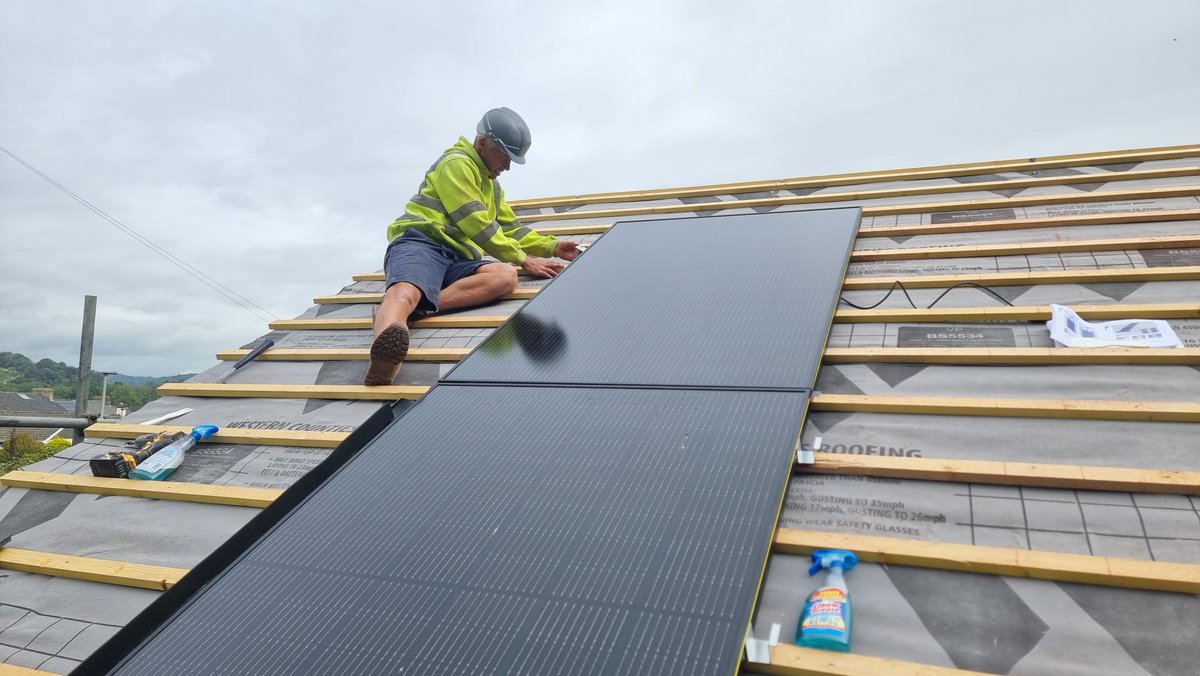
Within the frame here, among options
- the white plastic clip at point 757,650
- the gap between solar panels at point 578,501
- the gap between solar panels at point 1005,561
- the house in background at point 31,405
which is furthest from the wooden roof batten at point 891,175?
the house in background at point 31,405

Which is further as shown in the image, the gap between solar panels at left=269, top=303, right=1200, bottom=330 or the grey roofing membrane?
the gap between solar panels at left=269, top=303, right=1200, bottom=330

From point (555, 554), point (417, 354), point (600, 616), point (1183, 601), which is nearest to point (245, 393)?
point (417, 354)

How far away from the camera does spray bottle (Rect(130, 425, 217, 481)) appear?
327 centimetres

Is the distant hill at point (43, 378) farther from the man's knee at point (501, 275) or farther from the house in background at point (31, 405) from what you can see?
the man's knee at point (501, 275)

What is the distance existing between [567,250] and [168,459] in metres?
2.69

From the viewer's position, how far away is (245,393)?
3992 millimetres

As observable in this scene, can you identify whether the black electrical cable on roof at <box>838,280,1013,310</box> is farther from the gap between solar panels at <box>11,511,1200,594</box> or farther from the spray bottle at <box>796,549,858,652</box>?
the spray bottle at <box>796,549,858,652</box>

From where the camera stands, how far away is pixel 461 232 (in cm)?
476

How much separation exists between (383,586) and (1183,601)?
6.43ft

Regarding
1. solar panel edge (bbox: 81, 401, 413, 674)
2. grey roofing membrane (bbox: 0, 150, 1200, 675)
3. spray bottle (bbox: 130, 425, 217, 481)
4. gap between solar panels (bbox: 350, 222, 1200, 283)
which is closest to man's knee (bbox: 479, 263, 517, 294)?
grey roofing membrane (bbox: 0, 150, 1200, 675)

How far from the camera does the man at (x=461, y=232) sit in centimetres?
449

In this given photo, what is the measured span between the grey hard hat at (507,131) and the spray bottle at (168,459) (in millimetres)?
2240

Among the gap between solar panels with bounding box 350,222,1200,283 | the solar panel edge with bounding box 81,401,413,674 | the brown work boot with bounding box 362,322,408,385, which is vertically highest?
the gap between solar panels with bounding box 350,222,1200,283

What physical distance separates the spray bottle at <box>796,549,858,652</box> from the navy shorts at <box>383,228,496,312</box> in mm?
2957
